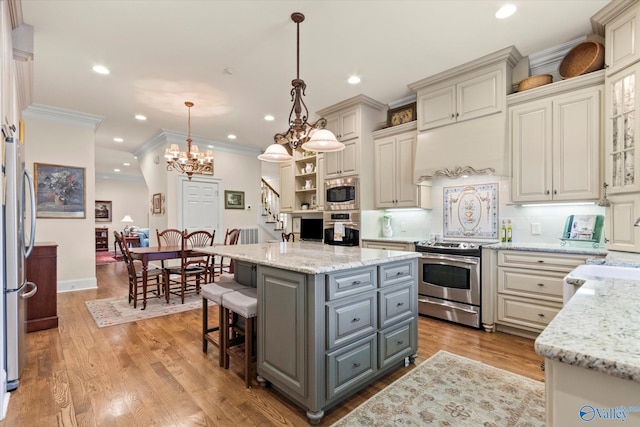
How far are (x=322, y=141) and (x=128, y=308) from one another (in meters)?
3.54

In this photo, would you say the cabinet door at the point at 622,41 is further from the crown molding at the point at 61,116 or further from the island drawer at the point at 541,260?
the crown molding at the point at 61,116

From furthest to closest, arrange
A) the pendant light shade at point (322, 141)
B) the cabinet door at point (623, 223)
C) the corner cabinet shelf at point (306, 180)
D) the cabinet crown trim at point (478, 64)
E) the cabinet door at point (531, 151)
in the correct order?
the corner cabinet shelf at point (306, 180), the cabinet crown trim at point (478, 64), the cabinet door at point (531, 151), the pendant light shade at point (322, 141), the cabinet door at point (623, 223)

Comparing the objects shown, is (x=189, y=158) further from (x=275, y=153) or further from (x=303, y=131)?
(x=303, y=131)

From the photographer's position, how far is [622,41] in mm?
2488

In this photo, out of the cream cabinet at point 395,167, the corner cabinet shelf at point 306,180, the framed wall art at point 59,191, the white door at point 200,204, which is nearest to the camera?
the cream cabinet at point 395,167

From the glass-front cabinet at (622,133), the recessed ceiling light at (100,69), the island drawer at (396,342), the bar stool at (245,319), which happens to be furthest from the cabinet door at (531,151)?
the recessed ceiling light at (100,69)


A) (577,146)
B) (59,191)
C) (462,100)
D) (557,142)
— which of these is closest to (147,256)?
(59,191)

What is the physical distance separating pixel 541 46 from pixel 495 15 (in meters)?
0.91

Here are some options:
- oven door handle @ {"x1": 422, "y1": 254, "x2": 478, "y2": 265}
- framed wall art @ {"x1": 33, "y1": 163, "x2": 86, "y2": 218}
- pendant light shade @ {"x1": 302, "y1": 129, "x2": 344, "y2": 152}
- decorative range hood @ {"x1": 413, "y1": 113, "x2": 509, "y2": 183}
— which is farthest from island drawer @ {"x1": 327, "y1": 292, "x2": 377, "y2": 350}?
framed wall art @ {"x1": 33, "y1": 163, "x2": 86, "y2": 218}

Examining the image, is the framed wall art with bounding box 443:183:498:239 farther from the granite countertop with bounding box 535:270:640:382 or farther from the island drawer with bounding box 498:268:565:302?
the granite countertop with bounding box 535:270:640:382

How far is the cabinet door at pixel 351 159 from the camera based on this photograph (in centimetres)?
454

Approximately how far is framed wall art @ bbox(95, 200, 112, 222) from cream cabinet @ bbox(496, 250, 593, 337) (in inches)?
502

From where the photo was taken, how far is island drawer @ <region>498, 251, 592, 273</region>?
9.05ft

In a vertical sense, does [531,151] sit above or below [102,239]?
above
